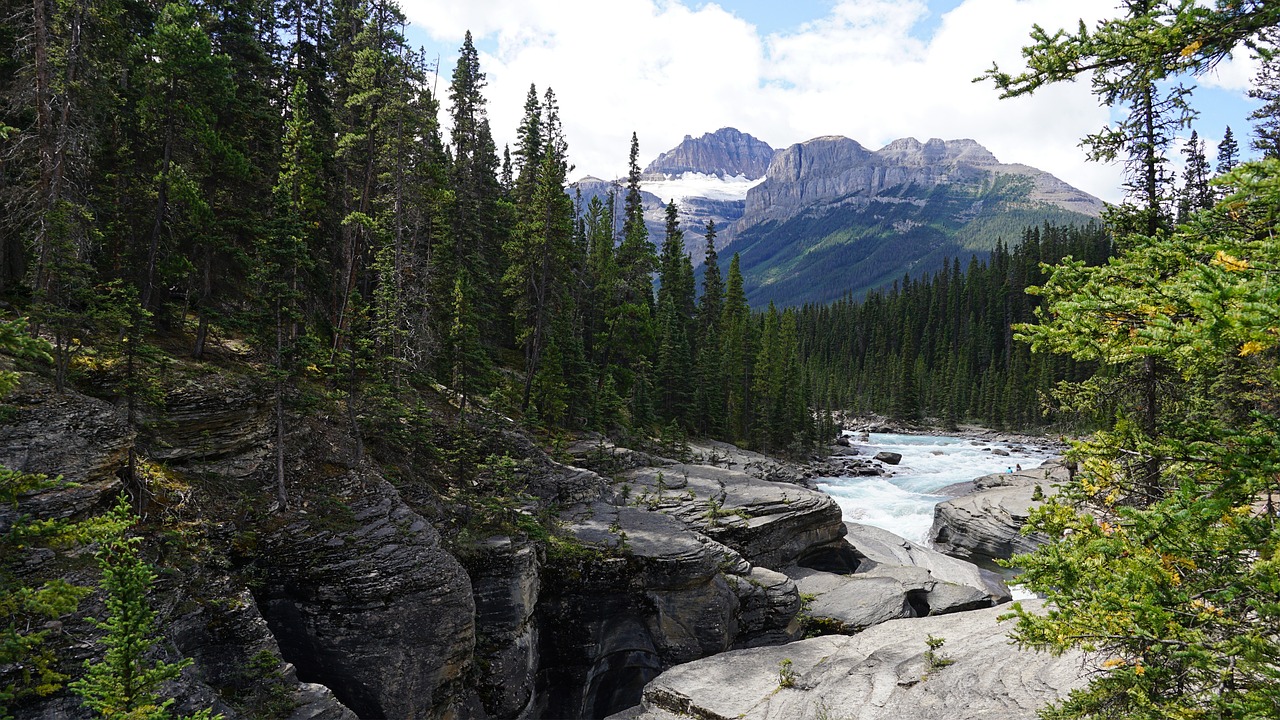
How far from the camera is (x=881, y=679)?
14320 mm

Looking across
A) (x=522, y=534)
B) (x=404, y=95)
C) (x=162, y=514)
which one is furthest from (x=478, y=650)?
(x=404, y=95)

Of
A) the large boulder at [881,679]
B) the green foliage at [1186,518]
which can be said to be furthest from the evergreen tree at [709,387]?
the green foliage at [1186,518]

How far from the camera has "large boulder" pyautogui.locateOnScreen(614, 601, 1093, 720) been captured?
12.3 m

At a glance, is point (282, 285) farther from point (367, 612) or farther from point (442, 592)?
point (442, 592)

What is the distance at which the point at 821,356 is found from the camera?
13025 cm

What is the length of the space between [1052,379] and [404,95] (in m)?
97.7

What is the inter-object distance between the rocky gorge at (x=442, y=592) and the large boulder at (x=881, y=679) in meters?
0.08

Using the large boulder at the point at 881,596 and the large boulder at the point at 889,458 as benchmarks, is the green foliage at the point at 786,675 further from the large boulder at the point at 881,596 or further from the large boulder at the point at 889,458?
the large boulder at the point at 889,458

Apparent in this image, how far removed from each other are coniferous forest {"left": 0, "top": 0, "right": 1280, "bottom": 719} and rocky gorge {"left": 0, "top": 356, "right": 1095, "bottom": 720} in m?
0.75

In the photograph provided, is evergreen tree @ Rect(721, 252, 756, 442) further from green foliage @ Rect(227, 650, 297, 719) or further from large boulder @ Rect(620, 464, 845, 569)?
green foliage @ Rect(227, 650, 297, 719)

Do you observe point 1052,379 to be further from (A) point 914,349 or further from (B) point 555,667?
(B) point 555,667

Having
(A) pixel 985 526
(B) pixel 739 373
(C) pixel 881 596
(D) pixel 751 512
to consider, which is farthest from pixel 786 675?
(B) pixel 739 373

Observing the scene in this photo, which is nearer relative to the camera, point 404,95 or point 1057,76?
point 1057,76

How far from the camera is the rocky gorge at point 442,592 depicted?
11.8 m
